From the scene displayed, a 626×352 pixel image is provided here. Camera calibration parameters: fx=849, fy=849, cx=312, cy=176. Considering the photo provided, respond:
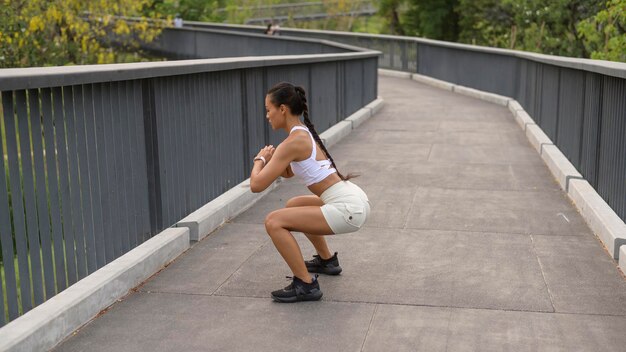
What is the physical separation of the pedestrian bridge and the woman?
9.3 inches

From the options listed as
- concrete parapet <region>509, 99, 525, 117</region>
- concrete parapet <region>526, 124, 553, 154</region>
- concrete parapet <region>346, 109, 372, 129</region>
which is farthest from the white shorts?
concrete parapet <region>509, 99, 525, 117</region>

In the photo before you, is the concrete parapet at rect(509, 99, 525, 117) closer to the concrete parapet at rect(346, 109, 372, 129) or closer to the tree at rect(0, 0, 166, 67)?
the concrete parapet at rect(346, 109, 372, 129)

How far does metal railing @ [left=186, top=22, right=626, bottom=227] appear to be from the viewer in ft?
24.7

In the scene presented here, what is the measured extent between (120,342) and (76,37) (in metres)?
20.4

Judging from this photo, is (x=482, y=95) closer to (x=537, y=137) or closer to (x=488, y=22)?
(x=537, y=137)

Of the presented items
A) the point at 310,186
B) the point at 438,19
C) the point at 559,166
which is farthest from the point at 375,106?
the point at 438,19

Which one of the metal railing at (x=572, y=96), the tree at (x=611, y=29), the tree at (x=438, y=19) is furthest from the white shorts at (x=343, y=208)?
the tree at (x=438, y=19)

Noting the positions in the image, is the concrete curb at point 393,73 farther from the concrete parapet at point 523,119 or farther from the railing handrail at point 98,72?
the railing handrail at point 98,72

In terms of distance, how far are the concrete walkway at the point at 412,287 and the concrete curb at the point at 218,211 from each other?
103 millimetres

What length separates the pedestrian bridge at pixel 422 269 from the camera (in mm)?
4992

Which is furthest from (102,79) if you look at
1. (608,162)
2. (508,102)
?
(508,102)

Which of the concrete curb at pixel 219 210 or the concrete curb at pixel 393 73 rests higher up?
the concrete curb at pixel 219 210

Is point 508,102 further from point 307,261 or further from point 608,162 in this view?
point 307,261

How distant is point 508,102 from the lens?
19.3 m
